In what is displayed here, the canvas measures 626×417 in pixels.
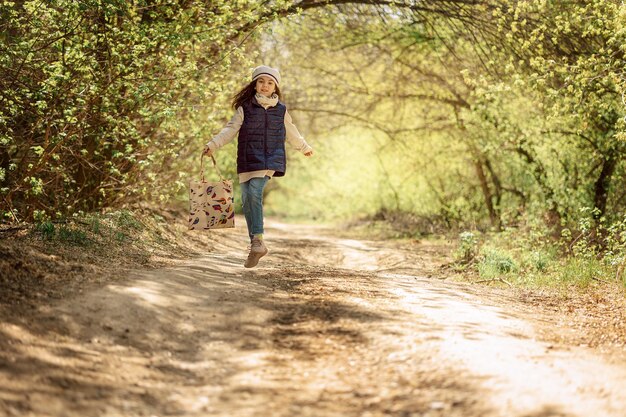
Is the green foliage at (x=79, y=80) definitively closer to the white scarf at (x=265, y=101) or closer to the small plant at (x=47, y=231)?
the small plant at (x=47, y=231)

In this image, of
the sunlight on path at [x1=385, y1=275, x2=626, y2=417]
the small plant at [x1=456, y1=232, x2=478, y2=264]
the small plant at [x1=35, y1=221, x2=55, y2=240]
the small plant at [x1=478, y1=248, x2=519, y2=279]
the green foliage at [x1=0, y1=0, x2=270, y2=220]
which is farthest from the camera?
the small plant at [x1=456, y1=232, x2=478, y2=264]

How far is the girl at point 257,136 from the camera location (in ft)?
26.2

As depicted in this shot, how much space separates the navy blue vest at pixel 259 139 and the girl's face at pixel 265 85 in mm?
135

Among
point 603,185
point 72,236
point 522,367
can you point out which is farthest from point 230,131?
point 603,185

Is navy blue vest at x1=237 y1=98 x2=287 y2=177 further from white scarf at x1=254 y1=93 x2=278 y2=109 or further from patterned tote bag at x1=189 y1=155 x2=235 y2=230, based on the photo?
patterned tote bag at x1=189 y1=155 x2=235 y2=230

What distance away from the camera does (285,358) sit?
493cm

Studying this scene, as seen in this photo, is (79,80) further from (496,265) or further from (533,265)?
(533,265)

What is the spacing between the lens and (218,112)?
1423 cm

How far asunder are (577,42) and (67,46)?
773cm

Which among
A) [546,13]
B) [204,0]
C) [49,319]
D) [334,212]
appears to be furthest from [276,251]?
[334,212]

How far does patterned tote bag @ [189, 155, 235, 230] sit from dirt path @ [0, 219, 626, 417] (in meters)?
1.42

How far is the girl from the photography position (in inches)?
315

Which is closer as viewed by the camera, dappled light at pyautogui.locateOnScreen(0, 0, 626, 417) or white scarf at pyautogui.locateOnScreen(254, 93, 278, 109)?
dappled light at pyautogui.locateOnScreen(0, 0, 626, 417)

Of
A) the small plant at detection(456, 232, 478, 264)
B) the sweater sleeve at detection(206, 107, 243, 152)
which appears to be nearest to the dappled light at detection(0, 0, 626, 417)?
the sweater sleeve at detection(206, 107, 243, 152)
